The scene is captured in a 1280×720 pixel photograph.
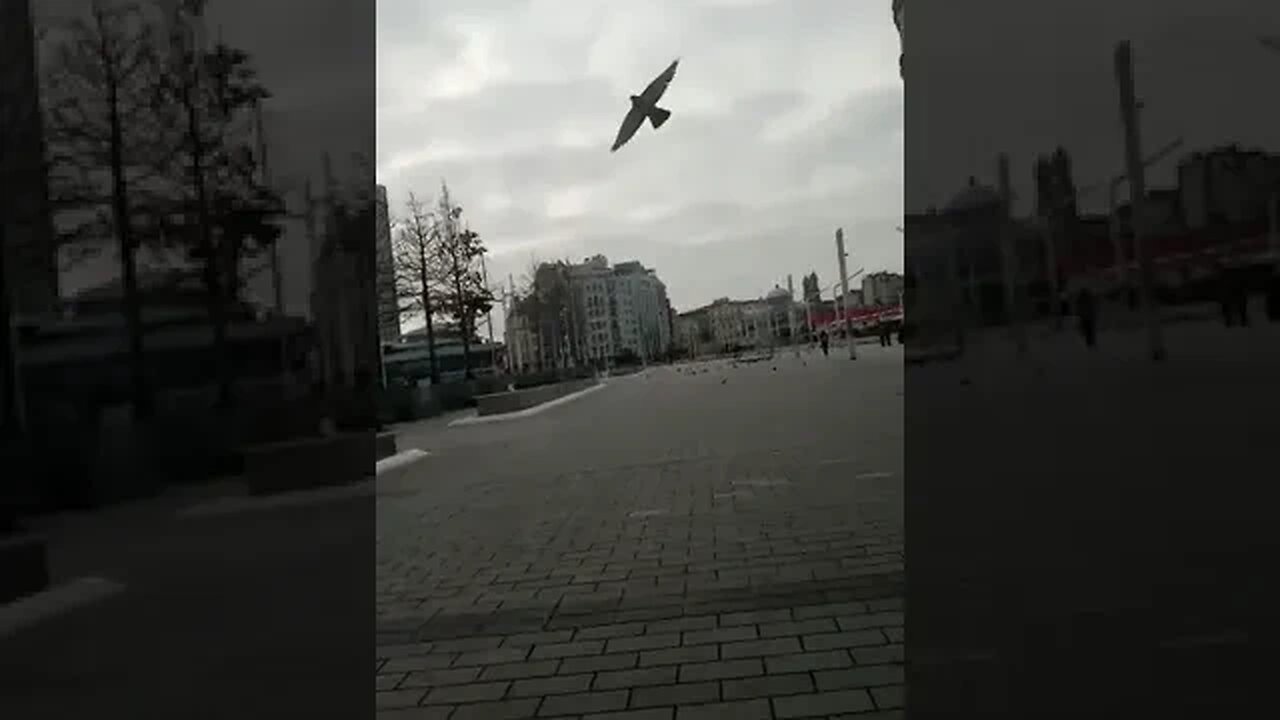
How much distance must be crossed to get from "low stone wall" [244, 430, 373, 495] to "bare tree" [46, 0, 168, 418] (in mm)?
1238

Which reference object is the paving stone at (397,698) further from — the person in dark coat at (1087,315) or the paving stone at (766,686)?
the person in dark coat at (1087,315)

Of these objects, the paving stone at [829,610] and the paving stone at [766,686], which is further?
the paving stone at [829,610]

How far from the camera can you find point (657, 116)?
5707mm

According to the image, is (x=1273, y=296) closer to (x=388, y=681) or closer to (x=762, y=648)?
(x=762, y=648)

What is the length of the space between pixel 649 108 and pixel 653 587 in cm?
258

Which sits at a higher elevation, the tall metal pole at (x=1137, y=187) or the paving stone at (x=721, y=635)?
the tall metal pole at (x=1137, y=187)

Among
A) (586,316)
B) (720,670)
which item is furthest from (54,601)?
(586,316)

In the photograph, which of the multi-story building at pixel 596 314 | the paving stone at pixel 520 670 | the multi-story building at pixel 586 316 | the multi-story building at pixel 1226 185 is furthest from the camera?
the multi-story building at pixel 596 314

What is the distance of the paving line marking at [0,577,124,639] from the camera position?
16.4ft

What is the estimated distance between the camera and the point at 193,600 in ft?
16.8

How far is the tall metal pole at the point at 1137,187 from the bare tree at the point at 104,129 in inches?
266

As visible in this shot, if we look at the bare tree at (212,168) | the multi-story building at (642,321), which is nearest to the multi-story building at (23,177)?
the bare tree at (212,168)

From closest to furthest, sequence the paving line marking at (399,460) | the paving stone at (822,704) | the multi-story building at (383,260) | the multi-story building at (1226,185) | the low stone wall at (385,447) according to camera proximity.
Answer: the paving stone at (822,704)
the multi-story building at (383,260)
the multi-story building at (1226,185)
the paving line marking at (399,460)
the low stone wall at (385,447)

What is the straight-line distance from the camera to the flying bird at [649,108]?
5.51 meters
